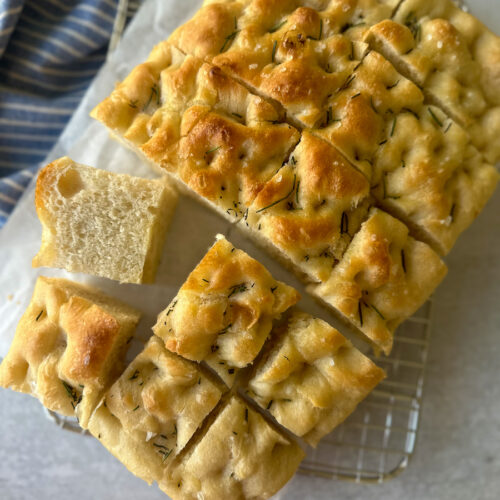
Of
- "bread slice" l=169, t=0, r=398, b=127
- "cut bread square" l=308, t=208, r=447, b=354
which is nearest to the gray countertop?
"cut bread square" l=308, t=208, r=447, b=354

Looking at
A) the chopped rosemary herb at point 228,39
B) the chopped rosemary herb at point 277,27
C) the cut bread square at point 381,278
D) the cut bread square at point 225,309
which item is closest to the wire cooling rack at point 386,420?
the cut bread square at point 381,278

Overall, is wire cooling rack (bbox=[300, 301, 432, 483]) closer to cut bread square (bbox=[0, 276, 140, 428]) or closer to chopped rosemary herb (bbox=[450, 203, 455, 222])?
chopped rosemary herb (bbox=[450, 203, 455, 222])

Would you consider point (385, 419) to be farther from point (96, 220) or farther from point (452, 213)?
point (96, 220)

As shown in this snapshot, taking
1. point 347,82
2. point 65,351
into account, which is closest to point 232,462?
point 65,351

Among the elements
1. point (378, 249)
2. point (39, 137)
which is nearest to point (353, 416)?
point (378, 249)

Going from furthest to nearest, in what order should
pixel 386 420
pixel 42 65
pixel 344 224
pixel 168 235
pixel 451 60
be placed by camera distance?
pixel 42 65 < pixel 386 420 < pixel 168 235 < pixel 451 60 < pixel 344 224

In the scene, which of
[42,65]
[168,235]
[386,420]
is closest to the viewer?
[168,235]

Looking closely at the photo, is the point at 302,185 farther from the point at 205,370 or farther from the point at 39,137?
the point at 39,137
